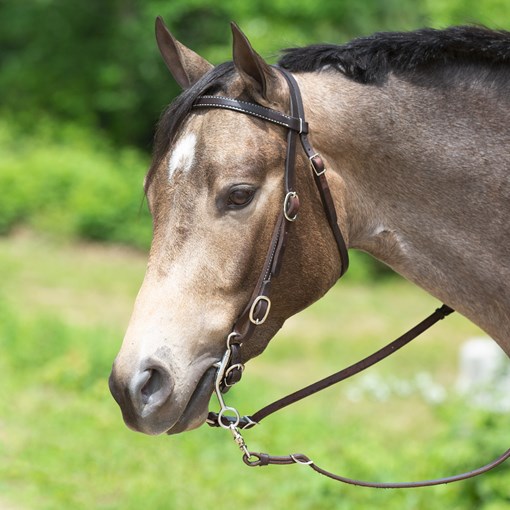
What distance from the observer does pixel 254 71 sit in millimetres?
2662

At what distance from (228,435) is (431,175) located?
4.86 m

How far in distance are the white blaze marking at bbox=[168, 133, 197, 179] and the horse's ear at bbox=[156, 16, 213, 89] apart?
0.95 feet

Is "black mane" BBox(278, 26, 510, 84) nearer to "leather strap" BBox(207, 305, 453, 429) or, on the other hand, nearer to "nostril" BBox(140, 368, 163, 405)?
"leather strap" BBox(207, 305, 453, 429)

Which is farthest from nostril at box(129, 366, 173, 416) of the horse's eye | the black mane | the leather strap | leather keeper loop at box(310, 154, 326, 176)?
the black mane

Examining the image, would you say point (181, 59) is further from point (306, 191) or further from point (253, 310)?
point (253, 310)

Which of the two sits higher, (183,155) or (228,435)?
(183,155)

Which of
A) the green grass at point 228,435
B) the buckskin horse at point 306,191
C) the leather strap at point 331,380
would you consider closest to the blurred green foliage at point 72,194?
the green grass at point 228,435

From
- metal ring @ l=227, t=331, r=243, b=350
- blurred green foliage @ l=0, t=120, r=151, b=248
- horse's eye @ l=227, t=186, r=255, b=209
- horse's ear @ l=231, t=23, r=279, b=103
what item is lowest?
blurred green foliage @ l=0, t=120, r=151, b=248

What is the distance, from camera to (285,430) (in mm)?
7402

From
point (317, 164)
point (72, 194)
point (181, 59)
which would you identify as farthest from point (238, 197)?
point (72, 194)

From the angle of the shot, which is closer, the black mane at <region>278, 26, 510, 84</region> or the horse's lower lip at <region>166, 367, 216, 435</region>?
the horse's lower lip at <region>166, 367, 216, 435</region>

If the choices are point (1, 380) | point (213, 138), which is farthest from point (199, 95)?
point (1, 380)

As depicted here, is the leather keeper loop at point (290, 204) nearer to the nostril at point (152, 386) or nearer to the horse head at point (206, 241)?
the horse head at point (206, 241)

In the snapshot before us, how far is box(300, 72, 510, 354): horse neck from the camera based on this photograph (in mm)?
2787
